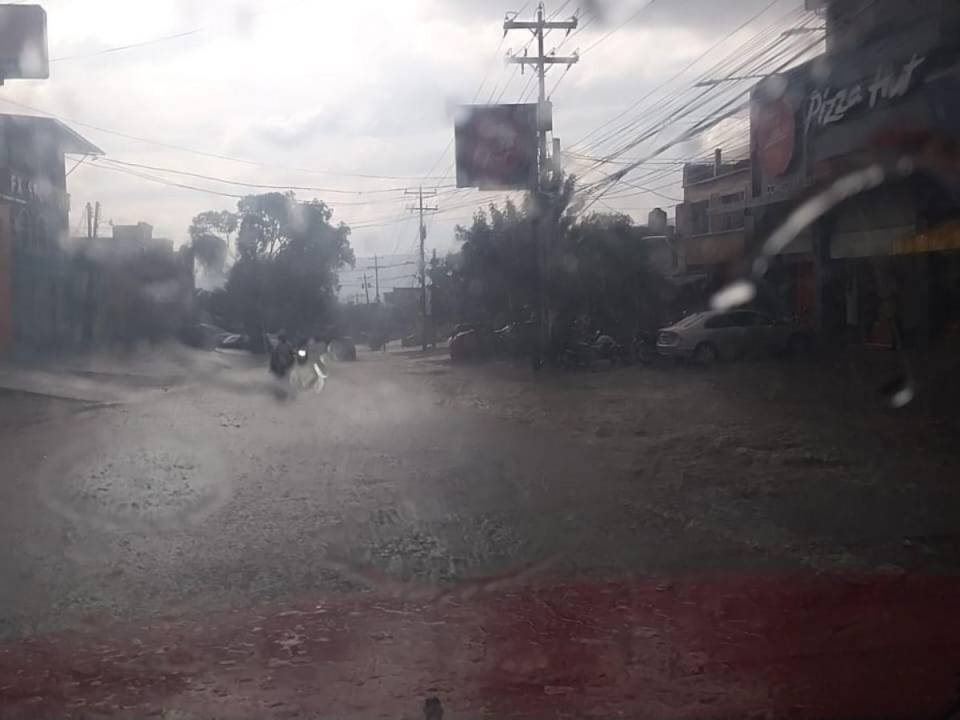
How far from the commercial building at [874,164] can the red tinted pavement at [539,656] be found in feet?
46.9

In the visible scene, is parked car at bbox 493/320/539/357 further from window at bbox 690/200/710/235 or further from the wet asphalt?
the wet asphalt

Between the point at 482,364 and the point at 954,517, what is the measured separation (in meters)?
28.5

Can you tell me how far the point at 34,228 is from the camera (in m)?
40.3

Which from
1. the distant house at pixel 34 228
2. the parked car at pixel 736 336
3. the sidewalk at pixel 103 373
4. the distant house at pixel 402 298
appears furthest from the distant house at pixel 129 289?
the distant house at pixel 402 298

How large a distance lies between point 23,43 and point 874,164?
2212cm

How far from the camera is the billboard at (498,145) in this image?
32.6 m

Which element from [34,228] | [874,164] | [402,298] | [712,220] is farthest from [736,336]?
[402,298]

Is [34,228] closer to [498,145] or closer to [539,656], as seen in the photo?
[498,145]

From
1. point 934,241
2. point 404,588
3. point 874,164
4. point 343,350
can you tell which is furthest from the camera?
point 343,350

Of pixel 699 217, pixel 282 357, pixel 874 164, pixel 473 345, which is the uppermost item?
pixel 699 217

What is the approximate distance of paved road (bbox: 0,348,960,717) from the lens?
5.59 m

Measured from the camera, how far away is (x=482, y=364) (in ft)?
124

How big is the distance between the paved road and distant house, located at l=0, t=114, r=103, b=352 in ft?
81.5

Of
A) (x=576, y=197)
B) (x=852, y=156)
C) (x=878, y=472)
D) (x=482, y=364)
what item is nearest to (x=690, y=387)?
(x=852, y=156)
